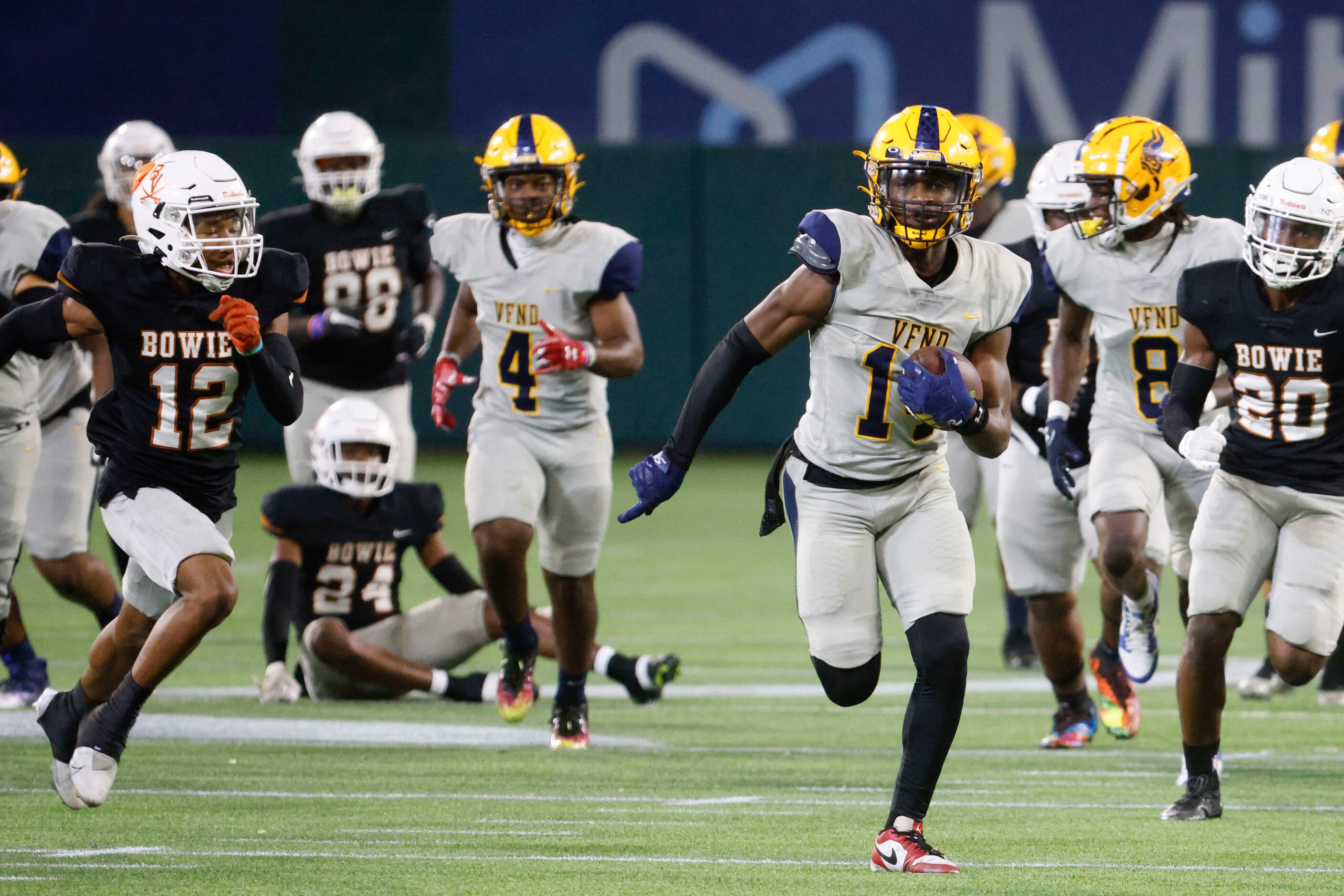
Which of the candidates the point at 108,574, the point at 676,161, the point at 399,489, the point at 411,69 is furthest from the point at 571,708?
the point at 411,69

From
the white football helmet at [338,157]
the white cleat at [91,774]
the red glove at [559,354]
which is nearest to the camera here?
the white cleat at [91,774]

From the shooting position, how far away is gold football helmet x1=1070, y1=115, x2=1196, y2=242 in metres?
6.25

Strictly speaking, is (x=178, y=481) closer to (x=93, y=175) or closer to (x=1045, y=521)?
(x=1045, y=521)

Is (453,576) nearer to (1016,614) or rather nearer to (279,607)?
(279,607)

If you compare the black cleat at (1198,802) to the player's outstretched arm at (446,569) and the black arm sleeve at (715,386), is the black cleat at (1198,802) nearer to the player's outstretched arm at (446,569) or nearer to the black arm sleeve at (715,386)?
the black arm sleeve at (715,386)

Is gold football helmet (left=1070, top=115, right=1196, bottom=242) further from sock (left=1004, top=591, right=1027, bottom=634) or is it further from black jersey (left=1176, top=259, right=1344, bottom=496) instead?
sock (left=1004, top=591, right=1027, bottom=634)

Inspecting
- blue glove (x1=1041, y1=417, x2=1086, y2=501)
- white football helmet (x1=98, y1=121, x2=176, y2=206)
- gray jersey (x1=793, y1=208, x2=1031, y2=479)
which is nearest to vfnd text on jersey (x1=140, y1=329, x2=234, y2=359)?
gray jersey (x1=793, y1=208, x2=1031, y2=479)

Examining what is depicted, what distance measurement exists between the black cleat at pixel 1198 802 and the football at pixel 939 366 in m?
1.23

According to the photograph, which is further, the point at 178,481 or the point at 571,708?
the point at 571,708

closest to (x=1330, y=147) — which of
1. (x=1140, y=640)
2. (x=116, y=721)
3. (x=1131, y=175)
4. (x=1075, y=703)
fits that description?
(x=1131, y=175)

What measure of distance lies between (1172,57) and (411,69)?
263 inches

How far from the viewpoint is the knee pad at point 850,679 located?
4.72 m

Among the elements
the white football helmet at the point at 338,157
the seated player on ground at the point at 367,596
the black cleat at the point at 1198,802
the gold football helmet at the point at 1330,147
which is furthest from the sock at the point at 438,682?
the gold football helmet at the point at 1330,147

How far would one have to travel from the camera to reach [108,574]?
7297 mm
